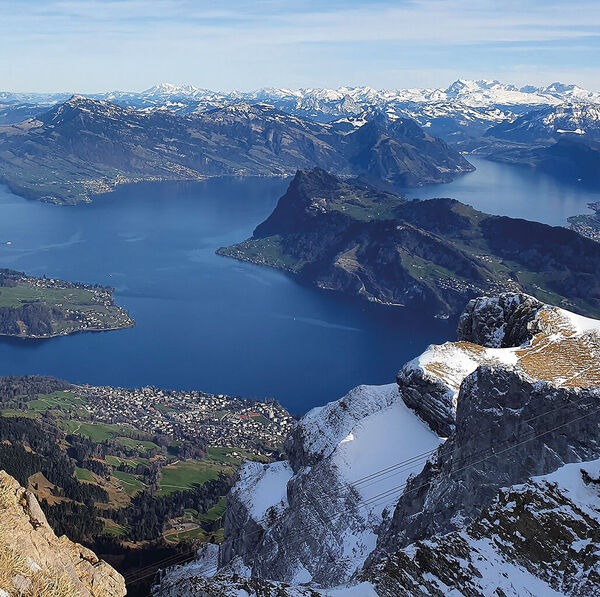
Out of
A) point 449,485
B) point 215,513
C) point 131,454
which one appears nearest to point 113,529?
point 215,513

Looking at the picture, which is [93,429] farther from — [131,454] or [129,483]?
[129,483]

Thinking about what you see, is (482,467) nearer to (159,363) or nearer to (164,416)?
(164,416)

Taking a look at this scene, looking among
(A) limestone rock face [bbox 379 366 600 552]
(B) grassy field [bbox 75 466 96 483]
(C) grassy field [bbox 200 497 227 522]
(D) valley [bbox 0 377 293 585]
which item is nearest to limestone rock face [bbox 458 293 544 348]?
(A) limestone rock face [bbox 379 366 600 552]

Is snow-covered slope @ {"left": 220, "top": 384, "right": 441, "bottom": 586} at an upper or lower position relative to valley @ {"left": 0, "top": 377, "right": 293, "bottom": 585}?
upper

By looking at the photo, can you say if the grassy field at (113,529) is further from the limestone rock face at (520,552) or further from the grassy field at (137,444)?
the limestone rock face at (520,552)

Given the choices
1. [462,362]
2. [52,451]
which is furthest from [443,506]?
[52,451]

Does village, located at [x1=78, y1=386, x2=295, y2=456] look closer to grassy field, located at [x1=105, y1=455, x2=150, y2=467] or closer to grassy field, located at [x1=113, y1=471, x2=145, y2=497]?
grassy field, located at [x1=105, y1=455, x2=150, y2=467]
